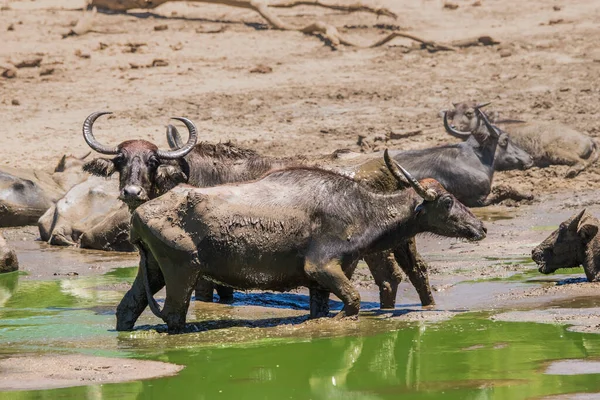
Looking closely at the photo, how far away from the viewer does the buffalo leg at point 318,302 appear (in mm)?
11781

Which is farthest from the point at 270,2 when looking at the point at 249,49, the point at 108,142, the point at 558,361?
the point at 558,361

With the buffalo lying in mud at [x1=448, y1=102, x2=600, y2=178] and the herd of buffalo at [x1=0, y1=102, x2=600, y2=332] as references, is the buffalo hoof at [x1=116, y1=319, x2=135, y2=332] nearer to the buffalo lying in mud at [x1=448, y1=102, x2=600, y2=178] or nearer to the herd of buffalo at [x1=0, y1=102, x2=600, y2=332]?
the herd of buffalo at [x1=0, y1=102, x2=600, y2=332]

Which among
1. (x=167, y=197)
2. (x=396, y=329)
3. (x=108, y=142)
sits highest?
(x=167, y=197)

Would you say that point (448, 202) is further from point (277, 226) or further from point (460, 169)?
point (460, 169)

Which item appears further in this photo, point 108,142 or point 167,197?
point 108,142

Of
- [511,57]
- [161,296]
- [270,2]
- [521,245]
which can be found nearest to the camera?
[161,296]

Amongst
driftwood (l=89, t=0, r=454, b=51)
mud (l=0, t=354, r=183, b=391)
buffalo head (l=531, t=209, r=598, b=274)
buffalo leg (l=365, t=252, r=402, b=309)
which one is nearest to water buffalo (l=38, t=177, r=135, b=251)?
buffalo leg (l=365, t=252, r=402, b=309)

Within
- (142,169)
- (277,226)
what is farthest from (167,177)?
(277,226)

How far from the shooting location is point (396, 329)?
36.4ft

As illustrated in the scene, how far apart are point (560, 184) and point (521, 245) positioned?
4597mm

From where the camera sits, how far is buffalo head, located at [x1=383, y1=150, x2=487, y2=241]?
38.8ft

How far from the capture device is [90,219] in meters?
17.7

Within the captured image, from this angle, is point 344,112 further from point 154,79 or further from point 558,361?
point 558,361

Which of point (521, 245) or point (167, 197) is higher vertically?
point (167, 197)
